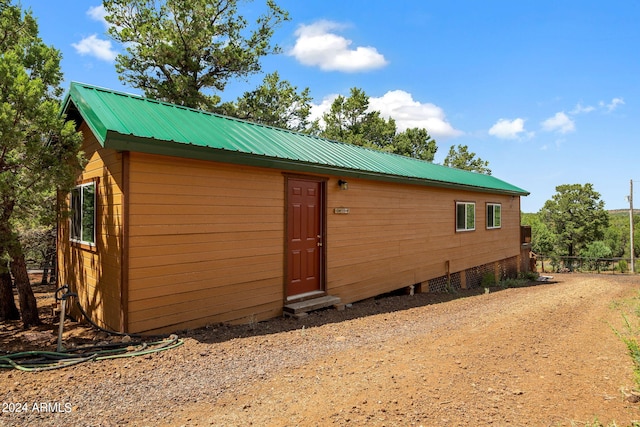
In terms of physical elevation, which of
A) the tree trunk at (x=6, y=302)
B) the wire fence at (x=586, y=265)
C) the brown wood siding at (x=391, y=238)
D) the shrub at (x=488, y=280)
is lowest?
the wire fence at (x=586, y=265)

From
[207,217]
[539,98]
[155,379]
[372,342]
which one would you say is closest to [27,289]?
[207,217]

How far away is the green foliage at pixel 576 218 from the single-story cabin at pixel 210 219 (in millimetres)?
38086

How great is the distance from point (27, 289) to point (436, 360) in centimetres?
688

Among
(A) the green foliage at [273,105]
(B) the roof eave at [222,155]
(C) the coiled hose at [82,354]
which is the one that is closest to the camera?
(C) the coiled hose at [82,354]

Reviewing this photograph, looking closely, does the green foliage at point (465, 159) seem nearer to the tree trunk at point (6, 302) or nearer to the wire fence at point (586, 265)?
the wire fence at point (586, 265)

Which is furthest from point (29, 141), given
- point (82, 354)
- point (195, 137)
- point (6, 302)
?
point (6, 302)

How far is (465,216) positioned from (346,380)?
392 inches

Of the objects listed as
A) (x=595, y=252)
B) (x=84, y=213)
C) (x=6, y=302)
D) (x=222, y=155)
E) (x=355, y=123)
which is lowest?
(x=595, y=252)

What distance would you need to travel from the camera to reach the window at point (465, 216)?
1180 centimetres

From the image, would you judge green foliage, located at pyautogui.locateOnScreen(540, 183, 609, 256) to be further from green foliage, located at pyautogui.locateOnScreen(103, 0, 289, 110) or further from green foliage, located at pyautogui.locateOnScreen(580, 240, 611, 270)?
green foliage, located at pyautogui.locateOnScreen(103, 0, 289, 110)

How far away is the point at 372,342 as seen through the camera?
15.7 feet

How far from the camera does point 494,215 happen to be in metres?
14.3

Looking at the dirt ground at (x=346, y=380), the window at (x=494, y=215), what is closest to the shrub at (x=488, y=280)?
the window at (x=494, y=215)

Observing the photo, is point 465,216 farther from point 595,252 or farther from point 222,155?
point 595,252
